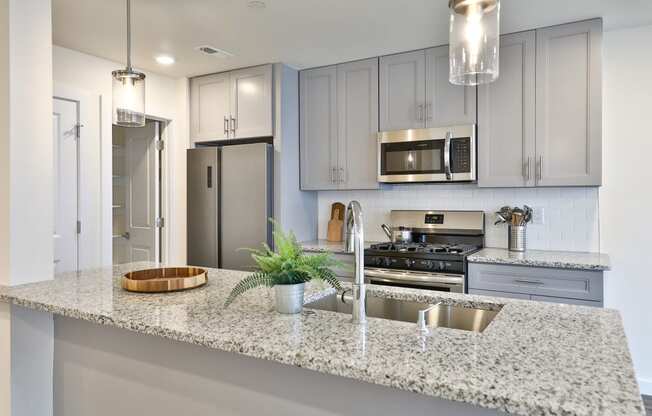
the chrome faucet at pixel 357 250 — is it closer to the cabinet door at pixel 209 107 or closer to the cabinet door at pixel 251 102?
the cabinet door at pixel 251 102

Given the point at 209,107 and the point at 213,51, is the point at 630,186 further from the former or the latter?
the point at 209,107

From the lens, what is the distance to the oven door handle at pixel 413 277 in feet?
9.85

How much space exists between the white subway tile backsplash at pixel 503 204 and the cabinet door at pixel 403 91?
57 centimetres

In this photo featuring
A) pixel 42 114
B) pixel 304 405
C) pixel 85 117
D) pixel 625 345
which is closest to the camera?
pixel 625 345

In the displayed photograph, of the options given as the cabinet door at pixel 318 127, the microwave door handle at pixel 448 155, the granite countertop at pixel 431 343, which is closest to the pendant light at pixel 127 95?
the granite countertop at pixel 431 343

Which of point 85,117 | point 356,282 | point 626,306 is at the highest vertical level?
point 85,117

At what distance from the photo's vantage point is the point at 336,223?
4074 mm

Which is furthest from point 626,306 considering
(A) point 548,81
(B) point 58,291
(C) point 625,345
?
(B) point 58,291

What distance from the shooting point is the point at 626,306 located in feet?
10.2

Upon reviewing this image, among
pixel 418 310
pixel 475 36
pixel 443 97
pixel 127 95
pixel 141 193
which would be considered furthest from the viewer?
pixel 141 193

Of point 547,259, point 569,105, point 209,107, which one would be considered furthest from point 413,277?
point 209,107

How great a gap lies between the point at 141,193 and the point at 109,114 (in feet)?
3.05

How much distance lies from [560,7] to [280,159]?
2.22 meters

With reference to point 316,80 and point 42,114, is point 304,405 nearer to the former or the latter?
point 42,114
